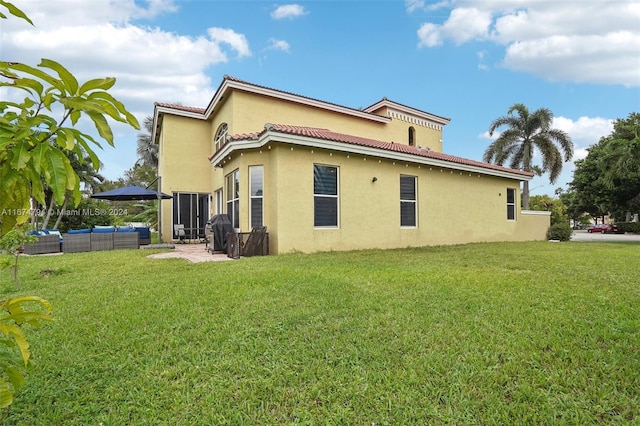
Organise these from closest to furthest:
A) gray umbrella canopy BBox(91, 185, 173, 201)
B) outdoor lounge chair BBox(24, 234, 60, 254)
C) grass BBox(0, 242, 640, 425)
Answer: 1. grass BBox(0, 242, 640, 425)
2. outdoor lounge chair BBox(24, 234, 60, 254)
3. gray umbrella canopy BBox(91, 185, 173, 201)

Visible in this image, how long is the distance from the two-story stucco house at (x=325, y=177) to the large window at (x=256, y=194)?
3cm

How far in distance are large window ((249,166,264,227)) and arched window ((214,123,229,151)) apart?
181 inches

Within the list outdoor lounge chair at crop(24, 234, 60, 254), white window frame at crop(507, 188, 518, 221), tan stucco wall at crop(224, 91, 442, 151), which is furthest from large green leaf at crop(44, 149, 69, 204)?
white window frame at crop(507, 188, 518, 221)

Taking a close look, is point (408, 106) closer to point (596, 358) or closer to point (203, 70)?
point (203, 70)

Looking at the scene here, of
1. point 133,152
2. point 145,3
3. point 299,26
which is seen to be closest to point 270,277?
point 145,3

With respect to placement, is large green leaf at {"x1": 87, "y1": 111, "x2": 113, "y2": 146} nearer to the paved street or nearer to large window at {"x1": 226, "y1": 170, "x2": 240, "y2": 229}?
large window at {"x1": 226, "y1": 170, "x2": 240, "y2": 229}

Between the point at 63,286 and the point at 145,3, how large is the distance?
23.8 feet

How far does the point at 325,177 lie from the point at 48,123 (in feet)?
32.9

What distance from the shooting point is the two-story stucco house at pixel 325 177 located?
10773mm

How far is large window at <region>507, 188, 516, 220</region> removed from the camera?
17344 millimetres

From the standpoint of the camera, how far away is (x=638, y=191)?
3147cm

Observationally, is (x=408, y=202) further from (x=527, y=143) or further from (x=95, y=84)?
(x=527, y=143)

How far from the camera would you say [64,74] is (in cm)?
138

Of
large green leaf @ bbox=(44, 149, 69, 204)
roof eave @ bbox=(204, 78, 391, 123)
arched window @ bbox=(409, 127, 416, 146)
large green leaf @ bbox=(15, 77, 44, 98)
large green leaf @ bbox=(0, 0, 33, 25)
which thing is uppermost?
roof eave @ bbox=(204, 78, 391, 123)
